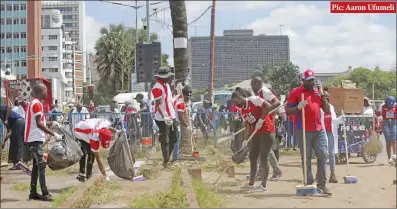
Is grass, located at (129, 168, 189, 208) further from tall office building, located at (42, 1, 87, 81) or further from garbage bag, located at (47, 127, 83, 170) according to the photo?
tall office building, located at (42, 1, 87, 81)

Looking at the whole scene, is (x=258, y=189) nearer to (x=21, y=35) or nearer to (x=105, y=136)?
(x=105, y=136)

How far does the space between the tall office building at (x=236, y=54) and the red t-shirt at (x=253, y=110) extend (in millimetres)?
7005

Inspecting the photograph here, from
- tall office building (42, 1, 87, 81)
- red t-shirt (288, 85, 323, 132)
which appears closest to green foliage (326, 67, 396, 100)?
red t-shirt (288, 85, 323, 132)

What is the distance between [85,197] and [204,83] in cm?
2516

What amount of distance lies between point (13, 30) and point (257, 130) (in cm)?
9573

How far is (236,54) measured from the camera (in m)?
23.7

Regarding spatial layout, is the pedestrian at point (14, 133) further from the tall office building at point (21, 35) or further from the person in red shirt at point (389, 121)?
the tall office building at point (21, 35)

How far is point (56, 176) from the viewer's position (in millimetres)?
10086

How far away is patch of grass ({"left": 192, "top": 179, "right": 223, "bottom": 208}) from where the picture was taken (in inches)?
262

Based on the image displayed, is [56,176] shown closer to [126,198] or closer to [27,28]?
[126,198]

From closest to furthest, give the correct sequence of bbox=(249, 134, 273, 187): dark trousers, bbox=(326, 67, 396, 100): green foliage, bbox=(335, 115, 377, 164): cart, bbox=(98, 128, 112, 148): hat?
bbox=(249, 134, 273, 187): dark trousers < bbox=(98, 128, 112, 148): hat < bbox=(335, 115, 377, 164): cart < bbox=(326, 67, 396, 100): green foliage

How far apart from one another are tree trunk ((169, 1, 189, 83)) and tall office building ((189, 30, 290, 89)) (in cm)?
370

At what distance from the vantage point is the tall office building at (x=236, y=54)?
18.5 metres

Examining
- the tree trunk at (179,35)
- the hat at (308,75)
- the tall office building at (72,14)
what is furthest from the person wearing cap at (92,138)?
the tall office building at (72,14)
